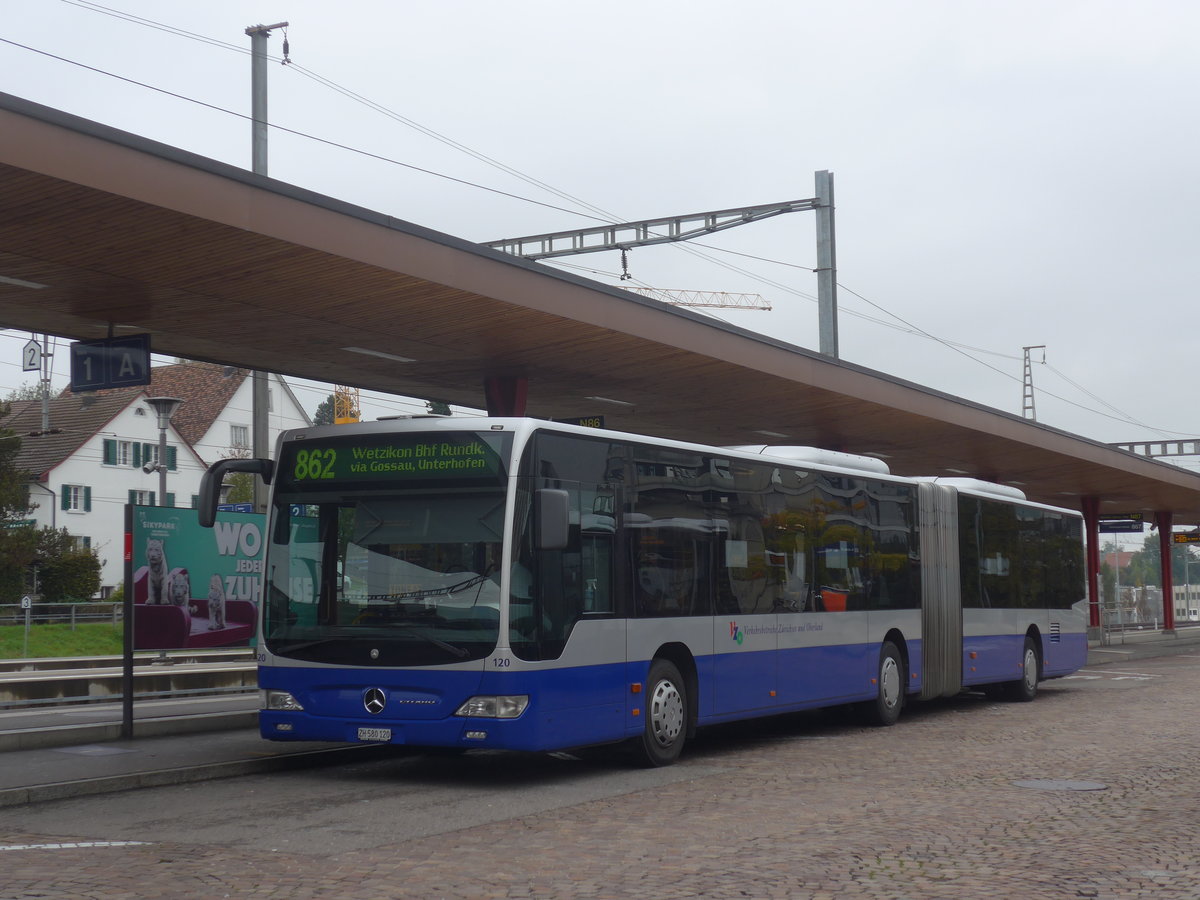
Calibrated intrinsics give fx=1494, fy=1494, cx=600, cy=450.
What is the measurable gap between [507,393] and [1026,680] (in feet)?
28.6

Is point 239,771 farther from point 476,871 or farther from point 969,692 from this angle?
point 969,692

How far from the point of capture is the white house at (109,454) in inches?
2539

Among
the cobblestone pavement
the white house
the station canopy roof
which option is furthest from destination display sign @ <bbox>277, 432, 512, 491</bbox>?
the white house

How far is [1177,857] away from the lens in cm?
848

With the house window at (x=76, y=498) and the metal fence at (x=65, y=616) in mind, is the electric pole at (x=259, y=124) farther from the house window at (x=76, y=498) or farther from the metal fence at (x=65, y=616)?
the house window at (x=76, y=498)

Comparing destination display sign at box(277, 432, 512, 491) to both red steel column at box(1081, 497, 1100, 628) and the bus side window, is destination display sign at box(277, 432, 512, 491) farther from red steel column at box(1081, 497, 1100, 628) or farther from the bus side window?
red steel column at box(1081, 497, 1100, 628)

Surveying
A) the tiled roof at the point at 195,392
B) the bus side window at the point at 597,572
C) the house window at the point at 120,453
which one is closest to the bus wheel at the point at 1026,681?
the bus side window at the point at 597,572

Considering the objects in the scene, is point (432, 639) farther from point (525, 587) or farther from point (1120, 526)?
point (1120, 526)

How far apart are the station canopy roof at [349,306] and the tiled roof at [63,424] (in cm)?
4469

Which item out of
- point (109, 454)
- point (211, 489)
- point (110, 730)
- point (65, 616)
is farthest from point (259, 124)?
point (109, 454)

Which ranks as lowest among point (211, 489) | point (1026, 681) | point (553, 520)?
point (1026, 681)

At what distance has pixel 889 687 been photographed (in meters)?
17.9

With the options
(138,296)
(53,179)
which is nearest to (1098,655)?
(138,296)

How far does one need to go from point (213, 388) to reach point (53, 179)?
66923 millimetres
